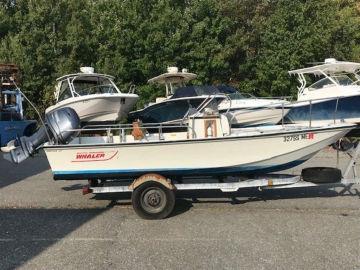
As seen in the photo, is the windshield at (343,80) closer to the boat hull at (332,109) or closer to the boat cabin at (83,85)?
the boat hull at (332,109)

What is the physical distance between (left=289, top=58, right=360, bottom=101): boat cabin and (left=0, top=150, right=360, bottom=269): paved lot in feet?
16.4

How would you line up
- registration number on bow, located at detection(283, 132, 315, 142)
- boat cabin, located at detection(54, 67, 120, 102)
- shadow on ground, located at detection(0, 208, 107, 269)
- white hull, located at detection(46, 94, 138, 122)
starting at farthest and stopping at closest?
boat cabin, located at detection(54, 67, 120, 102)
white hull, located at detection(46, 94, 138, 122)
registration number on bow, located at detection(283, 132, 315, 142)
shadow on ground, located at detection(0, 208, 107, 269)

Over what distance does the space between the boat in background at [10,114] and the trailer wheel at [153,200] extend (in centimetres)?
924

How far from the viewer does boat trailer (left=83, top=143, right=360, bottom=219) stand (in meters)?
7.24

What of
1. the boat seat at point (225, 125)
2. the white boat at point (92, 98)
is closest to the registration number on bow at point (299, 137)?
the boat seat at point (225, 125)

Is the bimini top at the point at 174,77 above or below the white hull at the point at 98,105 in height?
above

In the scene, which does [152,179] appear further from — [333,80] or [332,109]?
[333,80]

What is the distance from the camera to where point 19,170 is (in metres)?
12.2

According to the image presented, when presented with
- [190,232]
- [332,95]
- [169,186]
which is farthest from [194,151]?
[332,95]

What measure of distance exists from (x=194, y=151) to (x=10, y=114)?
39.2 feet

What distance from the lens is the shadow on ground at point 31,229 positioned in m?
5.70

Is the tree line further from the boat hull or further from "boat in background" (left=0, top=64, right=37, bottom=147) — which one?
the boat hull

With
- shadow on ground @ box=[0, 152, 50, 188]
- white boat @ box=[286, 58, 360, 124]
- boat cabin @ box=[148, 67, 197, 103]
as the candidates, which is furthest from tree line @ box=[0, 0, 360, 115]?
shadow on ground @ box=[0, 152, 50, 188]

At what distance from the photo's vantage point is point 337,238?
611 cm
